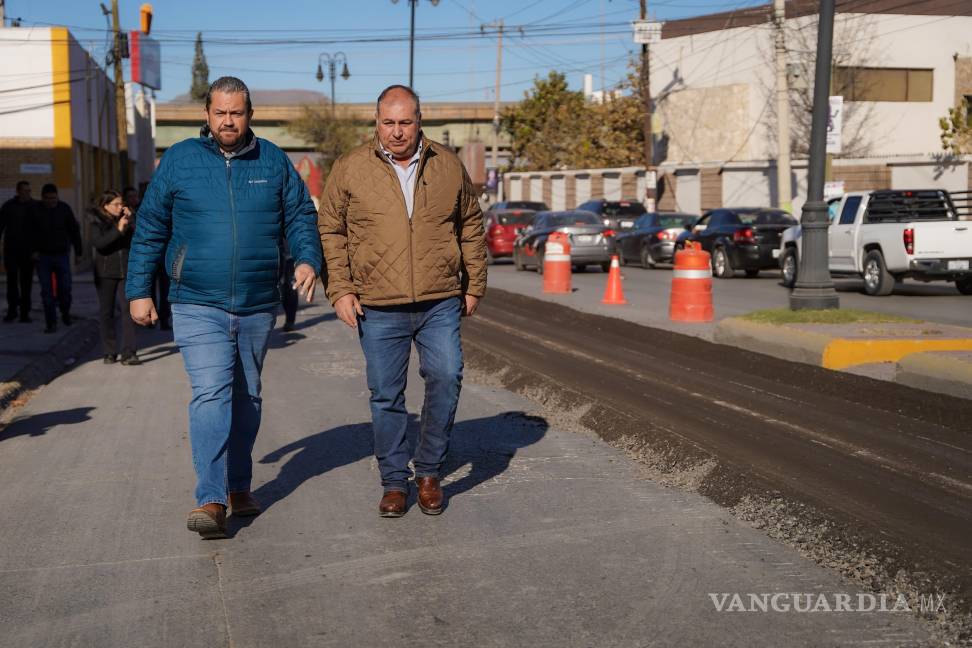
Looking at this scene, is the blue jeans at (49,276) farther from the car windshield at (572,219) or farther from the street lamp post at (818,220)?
the car windshield at (572,219)

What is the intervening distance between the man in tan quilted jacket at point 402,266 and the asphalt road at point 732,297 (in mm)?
9662

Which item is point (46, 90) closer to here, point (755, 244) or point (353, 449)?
point (755, 244)

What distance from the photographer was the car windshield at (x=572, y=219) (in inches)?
1273

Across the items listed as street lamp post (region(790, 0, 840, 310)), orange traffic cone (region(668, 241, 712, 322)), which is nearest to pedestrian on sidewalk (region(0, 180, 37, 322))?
orange traffic cone (region(668, 241, 712, 322))

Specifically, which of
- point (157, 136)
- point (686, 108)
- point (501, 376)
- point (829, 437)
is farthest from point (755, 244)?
point (157, 136)

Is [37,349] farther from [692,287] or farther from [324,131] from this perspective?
[324,131]

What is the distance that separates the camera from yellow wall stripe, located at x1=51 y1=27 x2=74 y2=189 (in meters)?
36.9

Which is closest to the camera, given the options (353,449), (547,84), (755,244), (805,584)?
(805,584)

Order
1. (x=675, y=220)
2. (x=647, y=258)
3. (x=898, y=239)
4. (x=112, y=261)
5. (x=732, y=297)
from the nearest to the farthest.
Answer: (x=112, y=261) < (x=898, y=239) < (x=732, y=297) < (x=647, y=258) < (x=675, y=220)

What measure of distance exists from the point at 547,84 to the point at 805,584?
7153cm

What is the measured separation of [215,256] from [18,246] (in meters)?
12.7

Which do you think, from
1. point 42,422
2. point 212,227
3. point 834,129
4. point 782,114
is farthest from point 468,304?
point 782,114

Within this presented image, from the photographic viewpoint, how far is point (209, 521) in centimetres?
594

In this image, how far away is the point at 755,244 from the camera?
2870 cm
